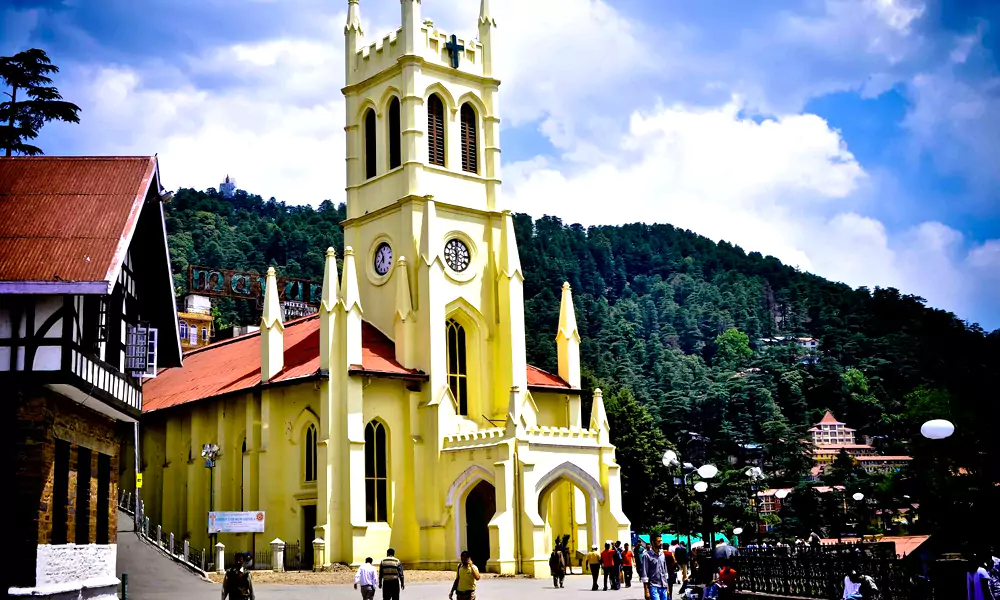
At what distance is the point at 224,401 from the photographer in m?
52.8

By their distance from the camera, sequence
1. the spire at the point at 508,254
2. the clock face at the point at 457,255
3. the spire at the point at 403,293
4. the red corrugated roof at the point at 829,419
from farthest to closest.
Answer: the red corrugated roof at the point at 829,419, the spire at the point at 508,254, the clock face at the point at 457,255, the spire at the point at 403,293

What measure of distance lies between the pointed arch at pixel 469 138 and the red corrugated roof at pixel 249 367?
28.1 feet

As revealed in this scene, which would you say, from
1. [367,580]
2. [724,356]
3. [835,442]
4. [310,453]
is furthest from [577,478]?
[724,356]

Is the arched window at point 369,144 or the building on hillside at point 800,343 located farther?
the building on hillside at point 800,343

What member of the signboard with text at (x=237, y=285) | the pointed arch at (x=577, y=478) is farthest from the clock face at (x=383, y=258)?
the signboard with text at (x=237, y=285)

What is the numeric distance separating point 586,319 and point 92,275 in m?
130

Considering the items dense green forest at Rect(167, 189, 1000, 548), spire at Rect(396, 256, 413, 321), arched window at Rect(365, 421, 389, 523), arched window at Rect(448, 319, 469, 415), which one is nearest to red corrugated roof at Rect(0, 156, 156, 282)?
dense green forest at Rect(167, 189, 1000, 548)

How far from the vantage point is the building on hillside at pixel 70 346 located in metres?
23.3

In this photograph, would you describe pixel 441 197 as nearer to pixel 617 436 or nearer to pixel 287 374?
pixel 287 374

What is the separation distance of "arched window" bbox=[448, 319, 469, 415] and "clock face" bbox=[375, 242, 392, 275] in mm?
3764

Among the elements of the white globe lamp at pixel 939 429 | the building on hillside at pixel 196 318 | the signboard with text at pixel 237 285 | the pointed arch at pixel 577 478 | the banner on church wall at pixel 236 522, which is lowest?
the banner on church wall at pixel 236 522

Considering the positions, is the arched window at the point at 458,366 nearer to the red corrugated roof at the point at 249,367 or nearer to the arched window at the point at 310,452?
the red corrugated roof at the point at 249,367

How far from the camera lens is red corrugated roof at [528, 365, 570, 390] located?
5316cm

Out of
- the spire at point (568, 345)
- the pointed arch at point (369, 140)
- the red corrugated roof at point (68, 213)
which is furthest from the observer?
the pointed arch at point (369, 140)
